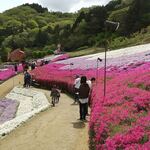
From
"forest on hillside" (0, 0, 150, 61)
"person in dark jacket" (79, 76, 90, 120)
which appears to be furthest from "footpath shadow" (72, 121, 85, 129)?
"forest on hillside" (0, 0, 150, 61)

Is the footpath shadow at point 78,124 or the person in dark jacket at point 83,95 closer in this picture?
the footpath shadow at point 78,124

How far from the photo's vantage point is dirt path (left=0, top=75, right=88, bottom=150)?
18609 millimetres

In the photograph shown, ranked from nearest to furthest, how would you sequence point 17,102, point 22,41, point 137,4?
point 17,102
point 137,4
point 22,41

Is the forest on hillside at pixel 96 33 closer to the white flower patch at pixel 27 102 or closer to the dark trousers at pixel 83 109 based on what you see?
the white flower patch at pixel 27 102

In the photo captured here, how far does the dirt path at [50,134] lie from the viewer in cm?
1861

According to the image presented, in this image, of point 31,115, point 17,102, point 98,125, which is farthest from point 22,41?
point 98,125

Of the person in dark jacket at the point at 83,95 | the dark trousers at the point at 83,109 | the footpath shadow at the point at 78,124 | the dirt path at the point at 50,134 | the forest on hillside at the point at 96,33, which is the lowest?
the dirt path at the point at 50,134

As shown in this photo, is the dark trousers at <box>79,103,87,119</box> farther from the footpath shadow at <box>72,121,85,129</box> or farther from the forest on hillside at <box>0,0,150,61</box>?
the forest on hillside at <box>0,0,150,61</box>

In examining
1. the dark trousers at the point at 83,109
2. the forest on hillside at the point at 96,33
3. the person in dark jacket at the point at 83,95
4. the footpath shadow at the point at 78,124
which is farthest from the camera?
the forest on hillside at the point at 96,33

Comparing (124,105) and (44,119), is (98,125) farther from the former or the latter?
(44,119)

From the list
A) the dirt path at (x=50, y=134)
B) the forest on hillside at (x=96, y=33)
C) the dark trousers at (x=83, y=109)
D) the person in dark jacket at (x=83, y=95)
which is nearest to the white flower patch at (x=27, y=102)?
the dirt path at (x=50, y=134)

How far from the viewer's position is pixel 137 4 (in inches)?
3824

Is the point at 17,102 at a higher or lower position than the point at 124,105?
lower

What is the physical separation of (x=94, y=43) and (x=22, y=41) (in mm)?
50363
